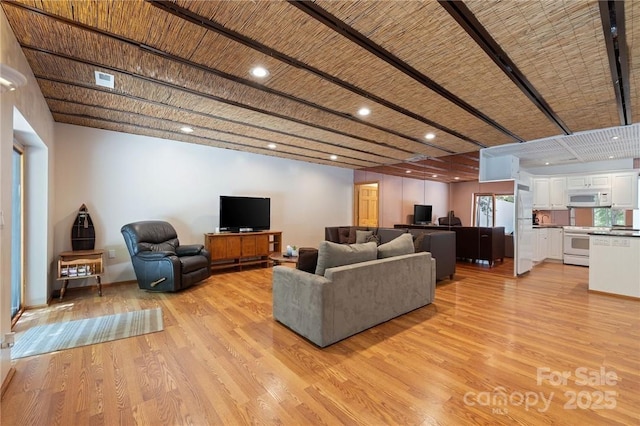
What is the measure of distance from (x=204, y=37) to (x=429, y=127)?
10.9 feet

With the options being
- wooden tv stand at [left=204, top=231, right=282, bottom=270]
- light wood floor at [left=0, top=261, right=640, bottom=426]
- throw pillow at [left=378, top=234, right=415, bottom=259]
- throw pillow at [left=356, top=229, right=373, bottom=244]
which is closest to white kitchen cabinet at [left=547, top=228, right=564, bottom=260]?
light wood floor at [left=0, top=261, right=640, bottom=426]

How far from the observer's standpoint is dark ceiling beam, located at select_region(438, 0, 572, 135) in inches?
69.9

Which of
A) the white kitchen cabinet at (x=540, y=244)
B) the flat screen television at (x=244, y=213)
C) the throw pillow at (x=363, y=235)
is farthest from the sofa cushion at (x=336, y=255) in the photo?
the white kitchen cabinet at (x=540, y=244)

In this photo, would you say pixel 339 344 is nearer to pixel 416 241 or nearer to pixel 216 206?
pixel 416 241

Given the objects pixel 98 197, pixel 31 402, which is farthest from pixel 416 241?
pixel 98 197

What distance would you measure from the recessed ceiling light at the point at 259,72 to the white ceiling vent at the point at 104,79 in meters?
1.42

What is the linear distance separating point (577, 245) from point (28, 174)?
10078 millimetres

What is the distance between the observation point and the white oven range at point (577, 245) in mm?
6098

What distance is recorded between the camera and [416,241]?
15.3 ft

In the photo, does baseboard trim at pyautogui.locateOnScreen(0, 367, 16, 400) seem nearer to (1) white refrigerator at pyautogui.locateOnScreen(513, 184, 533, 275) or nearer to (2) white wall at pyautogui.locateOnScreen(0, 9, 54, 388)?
(2) white wall at pyautogui.locateOnScreen(0, 9, 54, 388)

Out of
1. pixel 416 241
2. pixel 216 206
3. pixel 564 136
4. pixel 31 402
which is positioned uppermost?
pixel 564 136

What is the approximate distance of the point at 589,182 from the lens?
20.8 ft

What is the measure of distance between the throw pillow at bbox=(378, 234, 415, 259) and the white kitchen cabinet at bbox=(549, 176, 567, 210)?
5.80m

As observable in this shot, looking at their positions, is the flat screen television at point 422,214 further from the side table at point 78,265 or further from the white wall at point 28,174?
the white wall at point 28,174
